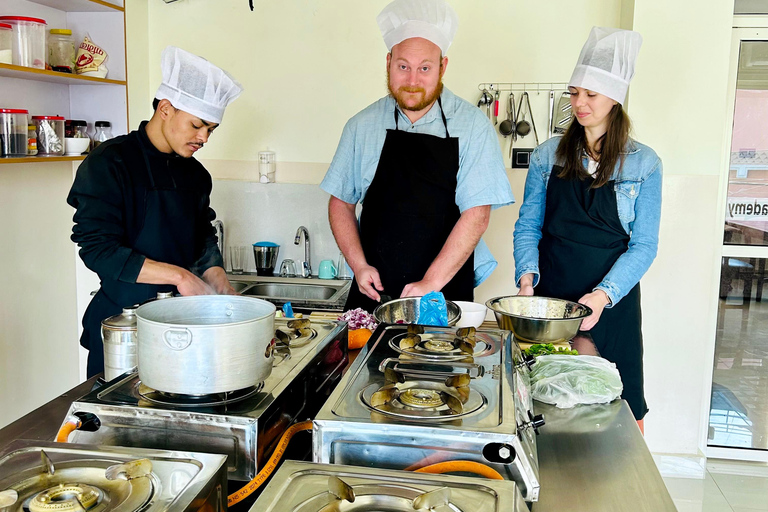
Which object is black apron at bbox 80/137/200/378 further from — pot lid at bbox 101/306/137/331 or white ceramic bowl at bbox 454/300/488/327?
white ceramic bowl at bbox 454/300/488/327

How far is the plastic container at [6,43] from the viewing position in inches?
107

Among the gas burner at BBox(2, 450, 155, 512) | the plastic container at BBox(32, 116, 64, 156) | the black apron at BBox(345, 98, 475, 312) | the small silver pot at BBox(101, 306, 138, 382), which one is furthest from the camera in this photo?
the plastic container at BBox(32, 116, 64, 156)

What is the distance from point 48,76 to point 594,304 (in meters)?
2.54

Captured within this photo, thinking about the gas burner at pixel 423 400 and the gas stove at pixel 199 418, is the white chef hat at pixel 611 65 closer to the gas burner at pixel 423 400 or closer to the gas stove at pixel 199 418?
the gas burner at pixel 423 400

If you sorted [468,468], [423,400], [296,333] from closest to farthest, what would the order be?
1. [468,468]
2. [423,400]
3. [296,333]

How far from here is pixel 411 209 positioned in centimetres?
249

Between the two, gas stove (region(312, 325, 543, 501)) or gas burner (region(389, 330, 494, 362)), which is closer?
gas stove (region(312, 325, 543, 501))

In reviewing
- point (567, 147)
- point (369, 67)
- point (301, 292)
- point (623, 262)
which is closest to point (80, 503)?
point (623, 262)

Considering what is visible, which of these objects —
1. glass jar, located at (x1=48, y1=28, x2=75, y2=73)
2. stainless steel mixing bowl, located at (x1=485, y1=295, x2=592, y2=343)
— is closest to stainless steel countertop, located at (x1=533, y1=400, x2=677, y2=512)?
stainless steel mixing bowl, located at (x1=485, y1=295, x2=592, y2=343)

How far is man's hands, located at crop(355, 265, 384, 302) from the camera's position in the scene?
226 cm

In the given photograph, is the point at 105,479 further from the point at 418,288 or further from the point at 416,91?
the point at 416,91

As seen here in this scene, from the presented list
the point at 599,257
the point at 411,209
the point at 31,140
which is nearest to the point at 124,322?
the point at 411,209

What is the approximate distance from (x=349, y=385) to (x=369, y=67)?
2.70 m

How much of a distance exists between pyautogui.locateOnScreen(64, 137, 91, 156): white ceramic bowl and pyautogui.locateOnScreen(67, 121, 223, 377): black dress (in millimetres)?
1166
